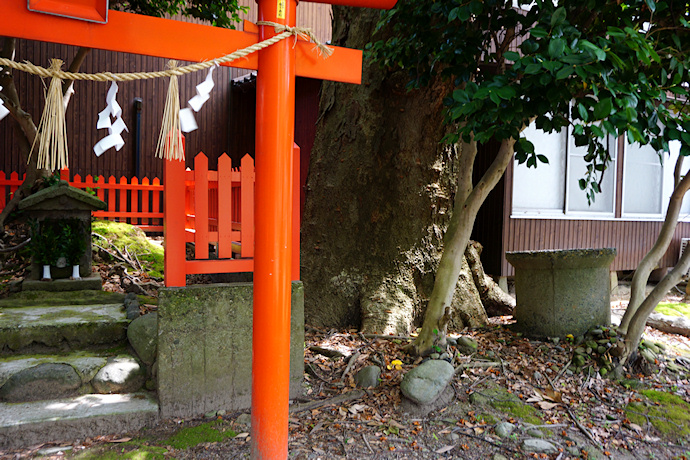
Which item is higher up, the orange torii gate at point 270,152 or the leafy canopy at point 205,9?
the leafy canopy at point 205,9

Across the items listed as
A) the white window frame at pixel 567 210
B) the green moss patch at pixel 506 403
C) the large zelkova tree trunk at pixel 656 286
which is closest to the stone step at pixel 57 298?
the green moss patch at pixel 506 403

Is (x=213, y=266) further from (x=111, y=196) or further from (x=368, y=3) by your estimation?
(x=111, y=196)

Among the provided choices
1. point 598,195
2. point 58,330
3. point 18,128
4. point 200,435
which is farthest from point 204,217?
point 598,195

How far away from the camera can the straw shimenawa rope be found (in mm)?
2057

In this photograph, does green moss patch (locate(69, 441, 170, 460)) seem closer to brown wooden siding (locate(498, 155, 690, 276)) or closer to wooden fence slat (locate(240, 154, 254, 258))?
wooden fence slat (locate(240, 154, 254, 258))

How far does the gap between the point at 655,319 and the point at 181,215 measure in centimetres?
676

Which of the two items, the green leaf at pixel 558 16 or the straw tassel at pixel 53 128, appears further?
the green leaf at pixel 558 16

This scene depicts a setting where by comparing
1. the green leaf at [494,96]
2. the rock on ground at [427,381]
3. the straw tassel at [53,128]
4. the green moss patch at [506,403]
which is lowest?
the green moss patch at [506,403]

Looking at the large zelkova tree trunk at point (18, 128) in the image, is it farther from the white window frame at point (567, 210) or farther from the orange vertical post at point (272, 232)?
the white window frame at point (567, 210)

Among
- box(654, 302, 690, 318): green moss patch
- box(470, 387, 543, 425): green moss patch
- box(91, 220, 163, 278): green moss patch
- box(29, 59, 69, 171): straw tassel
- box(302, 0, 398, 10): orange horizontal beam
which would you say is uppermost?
box(302, 0, 398, 10): orange horizontal beam

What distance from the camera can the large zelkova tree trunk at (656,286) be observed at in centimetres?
408

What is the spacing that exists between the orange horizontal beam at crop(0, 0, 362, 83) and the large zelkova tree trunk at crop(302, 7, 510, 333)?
8.31 feet

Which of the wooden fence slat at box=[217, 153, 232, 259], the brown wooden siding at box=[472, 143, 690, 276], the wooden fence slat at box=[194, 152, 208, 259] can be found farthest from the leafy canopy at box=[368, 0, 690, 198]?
the brown wooden siding at box=[472, 143, 690, 276]

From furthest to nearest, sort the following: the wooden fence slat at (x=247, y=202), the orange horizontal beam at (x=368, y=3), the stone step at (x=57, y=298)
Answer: the stone step at (x=57, y=298) → the wooden fence slat at (x=247, y=202) → the orange horizontal beam at (x=368, y=3)
